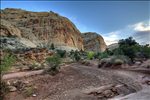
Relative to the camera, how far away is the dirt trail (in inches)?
496

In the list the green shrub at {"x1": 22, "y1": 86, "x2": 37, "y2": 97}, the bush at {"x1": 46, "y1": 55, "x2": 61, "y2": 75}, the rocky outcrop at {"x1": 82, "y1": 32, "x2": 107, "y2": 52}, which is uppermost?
the rocky outcrop at {"x1": 82, "y1": 32, "x2": 107, "y2": 52}

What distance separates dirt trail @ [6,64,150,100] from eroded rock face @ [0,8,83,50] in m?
43.4

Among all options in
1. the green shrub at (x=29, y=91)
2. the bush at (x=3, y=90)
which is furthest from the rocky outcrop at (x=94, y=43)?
the bush at (x=3, y=90)

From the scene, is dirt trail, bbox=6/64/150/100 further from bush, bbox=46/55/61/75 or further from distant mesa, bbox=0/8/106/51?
distant mesa, bbox=0/8/106/51

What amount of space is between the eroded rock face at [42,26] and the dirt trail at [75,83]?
4339cm

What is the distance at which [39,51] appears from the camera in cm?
3612

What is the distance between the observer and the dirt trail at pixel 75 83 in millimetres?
12609

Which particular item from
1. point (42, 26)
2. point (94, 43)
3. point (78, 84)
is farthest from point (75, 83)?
point (94, 43)

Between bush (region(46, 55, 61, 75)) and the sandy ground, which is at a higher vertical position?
bush (region(46, 55, 61, 75))

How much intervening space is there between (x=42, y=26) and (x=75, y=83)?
57.9m

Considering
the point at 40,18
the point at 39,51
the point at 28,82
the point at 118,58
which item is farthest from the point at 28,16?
the point at 28,82

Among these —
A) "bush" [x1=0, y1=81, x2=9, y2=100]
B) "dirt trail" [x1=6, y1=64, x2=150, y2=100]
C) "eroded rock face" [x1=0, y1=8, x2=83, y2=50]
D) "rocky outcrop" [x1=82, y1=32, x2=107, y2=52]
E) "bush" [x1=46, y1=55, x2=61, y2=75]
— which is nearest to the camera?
"bush" [x1=0, y1=81, x2=9, y2=100]

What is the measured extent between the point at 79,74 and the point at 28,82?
405 cm

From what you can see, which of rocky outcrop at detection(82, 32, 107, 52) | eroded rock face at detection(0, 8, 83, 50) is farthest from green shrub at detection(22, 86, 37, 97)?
rocky outcrop at detection(82, 32, 107, 52)
